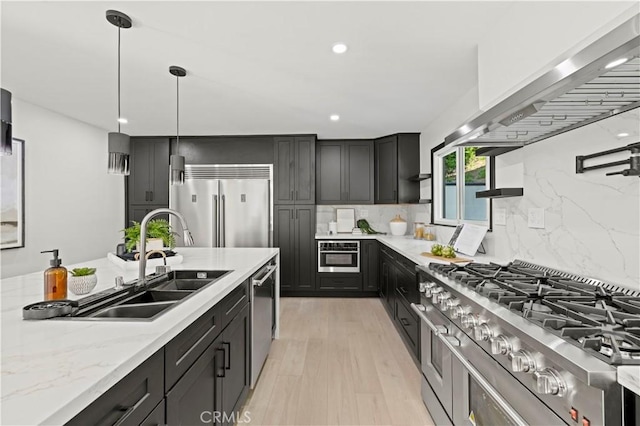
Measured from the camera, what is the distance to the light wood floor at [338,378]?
6.98ft

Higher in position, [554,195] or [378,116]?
[378,116]

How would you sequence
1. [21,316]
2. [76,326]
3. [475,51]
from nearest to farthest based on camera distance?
1. [76,326]
2. [21,316]
3. [475,51]

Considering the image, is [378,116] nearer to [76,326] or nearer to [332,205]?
[332,205]

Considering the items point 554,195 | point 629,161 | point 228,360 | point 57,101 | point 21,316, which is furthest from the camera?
point 57,101

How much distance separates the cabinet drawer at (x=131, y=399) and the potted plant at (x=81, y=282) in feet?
2.35

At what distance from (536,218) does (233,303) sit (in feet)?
6.58

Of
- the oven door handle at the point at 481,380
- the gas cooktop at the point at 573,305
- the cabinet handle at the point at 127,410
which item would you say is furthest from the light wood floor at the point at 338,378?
the cabinet handle at the point at 127,410

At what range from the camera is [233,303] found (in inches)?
72.1

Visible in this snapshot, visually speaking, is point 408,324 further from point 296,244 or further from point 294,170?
point 294,170

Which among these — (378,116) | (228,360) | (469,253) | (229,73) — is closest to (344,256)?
(378,116)

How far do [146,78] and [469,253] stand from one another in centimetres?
323

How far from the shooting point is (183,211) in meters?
5.22

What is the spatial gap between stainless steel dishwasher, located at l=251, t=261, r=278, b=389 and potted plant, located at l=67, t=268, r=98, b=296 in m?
0.96

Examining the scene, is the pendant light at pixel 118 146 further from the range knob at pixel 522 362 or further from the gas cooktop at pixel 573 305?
the range knob at pixel 522 362
